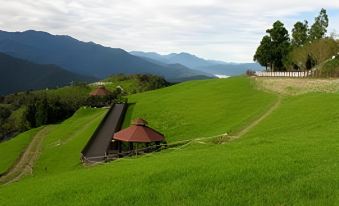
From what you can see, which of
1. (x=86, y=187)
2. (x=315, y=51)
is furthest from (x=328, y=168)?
(x=315, y=51)

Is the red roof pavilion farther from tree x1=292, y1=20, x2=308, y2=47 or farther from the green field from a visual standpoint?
tree x1=292, y1=20, x2=308, y2=47

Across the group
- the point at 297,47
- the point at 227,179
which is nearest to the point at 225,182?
the point at 227,179

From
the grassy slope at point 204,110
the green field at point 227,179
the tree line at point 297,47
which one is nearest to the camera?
the green field at point 227,179

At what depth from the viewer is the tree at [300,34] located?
12425 centimetres

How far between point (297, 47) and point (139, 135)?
7909 cm

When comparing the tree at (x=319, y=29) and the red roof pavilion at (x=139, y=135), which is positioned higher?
the tree at (x=319, y=29)

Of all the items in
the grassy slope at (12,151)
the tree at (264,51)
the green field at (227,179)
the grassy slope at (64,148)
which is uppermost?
the tree at (264,51)

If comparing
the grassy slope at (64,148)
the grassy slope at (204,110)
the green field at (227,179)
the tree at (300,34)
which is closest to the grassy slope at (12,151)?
the grassy slope at (64,148)

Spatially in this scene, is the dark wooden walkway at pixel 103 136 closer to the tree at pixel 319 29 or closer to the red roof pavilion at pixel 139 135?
the red roof pavilion at pixel 139 135

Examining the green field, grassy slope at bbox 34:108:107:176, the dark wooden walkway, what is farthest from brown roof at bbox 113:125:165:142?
grassy slope at bbox 34:108:107:176

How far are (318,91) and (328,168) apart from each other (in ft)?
157

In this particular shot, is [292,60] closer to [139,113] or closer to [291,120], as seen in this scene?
[139,113]

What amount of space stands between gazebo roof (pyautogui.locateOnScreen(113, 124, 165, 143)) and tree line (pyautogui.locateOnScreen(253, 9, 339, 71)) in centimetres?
7057

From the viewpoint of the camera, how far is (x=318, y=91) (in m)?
67.3
